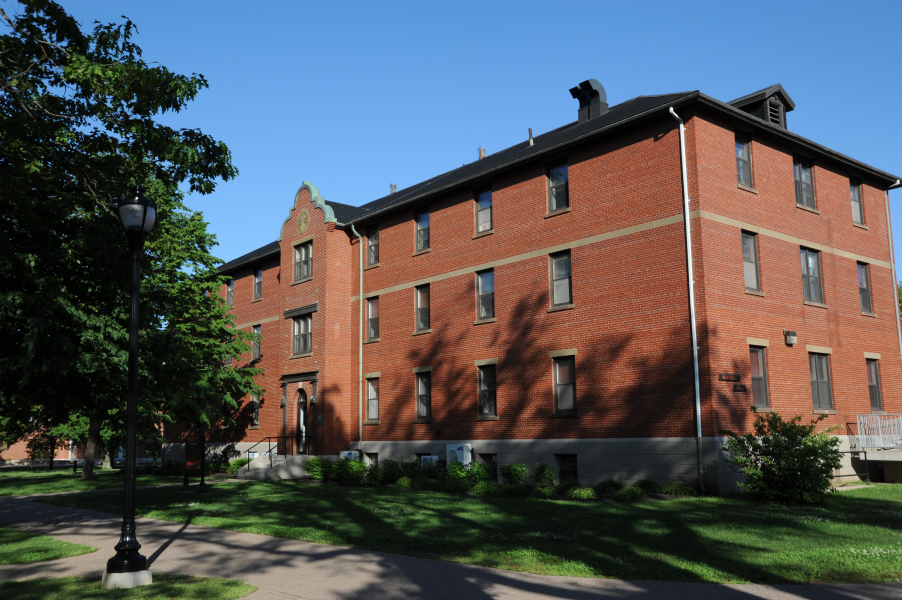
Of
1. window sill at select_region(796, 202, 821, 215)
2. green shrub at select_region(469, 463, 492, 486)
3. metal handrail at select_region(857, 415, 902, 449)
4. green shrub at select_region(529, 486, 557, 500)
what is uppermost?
window sill at select_region(796, 202, 821, 215)

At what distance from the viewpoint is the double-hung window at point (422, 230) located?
27.9 meters

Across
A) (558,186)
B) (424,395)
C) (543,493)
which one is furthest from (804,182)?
(424,395)

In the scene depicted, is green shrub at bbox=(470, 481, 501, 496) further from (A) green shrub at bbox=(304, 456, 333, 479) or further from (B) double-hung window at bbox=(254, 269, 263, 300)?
(B) double-hung window at bbox=(254, 269, 263, 300)

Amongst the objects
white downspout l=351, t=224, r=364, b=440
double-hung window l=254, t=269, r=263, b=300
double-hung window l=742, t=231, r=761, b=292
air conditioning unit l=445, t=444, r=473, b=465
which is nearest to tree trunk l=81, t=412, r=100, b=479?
double-hung window l=254, t=269, r=263, b=300

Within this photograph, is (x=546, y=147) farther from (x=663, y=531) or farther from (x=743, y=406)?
(x=663, y=531)

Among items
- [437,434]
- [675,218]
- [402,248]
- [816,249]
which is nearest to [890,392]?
[816,249]

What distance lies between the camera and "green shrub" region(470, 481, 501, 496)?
20.0 m

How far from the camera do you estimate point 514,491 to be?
19500 millimetres

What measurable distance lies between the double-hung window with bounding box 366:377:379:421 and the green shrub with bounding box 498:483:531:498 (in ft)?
32.9

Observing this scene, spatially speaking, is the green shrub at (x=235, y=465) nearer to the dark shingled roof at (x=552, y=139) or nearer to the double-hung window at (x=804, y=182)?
the dark shingled roof at (x=552, y=139)

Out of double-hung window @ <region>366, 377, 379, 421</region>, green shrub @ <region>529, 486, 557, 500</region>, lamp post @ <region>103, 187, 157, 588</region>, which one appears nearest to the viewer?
lamp post @ <region>103, 187, 157, 588</region>

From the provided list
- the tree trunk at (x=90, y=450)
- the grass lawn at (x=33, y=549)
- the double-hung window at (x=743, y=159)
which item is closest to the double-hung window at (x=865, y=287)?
the double-hung window at (x=743, y=159)

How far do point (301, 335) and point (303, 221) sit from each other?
15.7 ft

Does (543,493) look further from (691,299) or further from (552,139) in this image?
(552,139)
